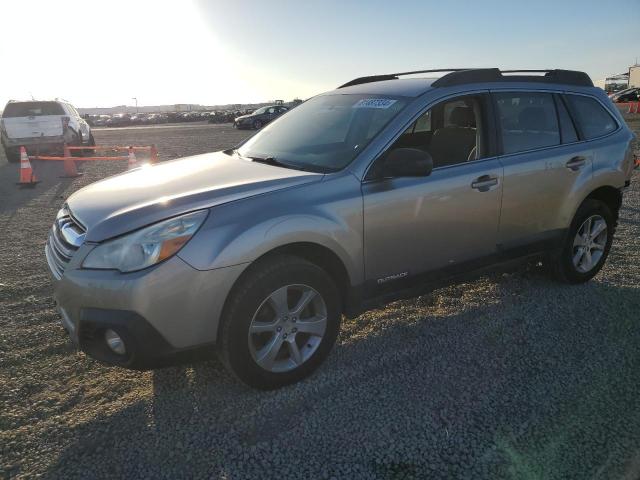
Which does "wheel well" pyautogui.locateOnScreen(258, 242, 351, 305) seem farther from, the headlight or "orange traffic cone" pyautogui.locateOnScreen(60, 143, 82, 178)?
"orange traffic cone" pyautogui.locateOnScreen(60, 143, 82, 178)

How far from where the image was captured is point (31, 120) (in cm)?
1344

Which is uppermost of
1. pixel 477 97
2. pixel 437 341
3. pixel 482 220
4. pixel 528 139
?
pixel 477 97

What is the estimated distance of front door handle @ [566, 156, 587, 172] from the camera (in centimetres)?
412

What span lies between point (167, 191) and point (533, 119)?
2935 millimetres

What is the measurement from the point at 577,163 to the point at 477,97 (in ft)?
3.73

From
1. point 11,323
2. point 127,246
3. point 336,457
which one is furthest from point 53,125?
point 336,457

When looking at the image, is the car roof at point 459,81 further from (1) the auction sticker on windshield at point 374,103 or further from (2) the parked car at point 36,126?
(2) the parked car at point 36,126

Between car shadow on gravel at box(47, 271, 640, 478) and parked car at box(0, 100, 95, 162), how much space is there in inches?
504

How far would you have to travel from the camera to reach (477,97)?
3.76m

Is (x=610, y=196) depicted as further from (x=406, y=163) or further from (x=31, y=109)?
(x=31, y=109)

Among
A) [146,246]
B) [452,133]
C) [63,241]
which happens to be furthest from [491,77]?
[63,241]

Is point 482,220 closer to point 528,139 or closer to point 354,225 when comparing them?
point 528,139

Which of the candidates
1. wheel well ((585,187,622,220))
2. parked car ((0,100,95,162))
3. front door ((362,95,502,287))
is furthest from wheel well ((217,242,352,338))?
parked car ((0,100,95,162))

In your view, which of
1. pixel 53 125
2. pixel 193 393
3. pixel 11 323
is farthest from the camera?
pixel 53 125
